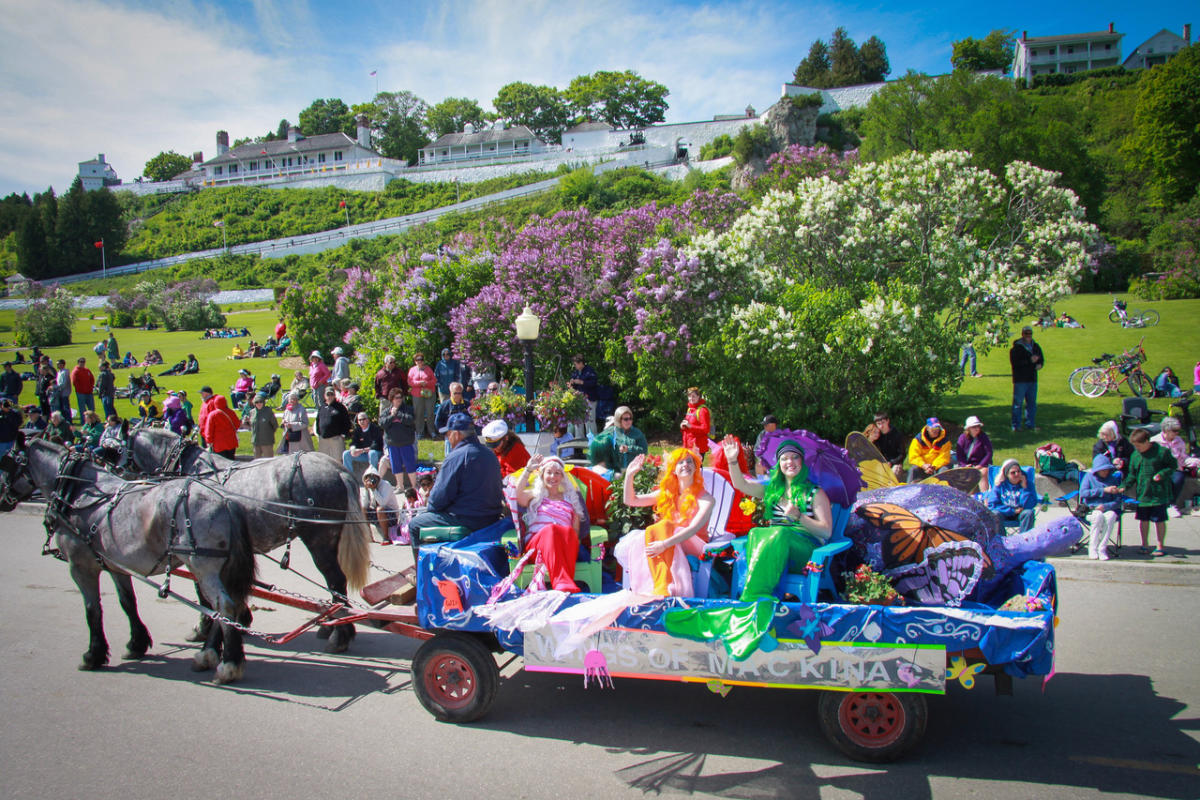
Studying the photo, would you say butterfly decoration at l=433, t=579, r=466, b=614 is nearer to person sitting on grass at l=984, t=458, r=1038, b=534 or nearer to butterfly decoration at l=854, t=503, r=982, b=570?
butterfly decoration at l=854, t=503, r=982, b=570

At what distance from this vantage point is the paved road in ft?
14.7

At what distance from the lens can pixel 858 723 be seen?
183 inches

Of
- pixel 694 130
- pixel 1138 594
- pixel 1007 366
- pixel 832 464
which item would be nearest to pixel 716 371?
pixel 1138 594

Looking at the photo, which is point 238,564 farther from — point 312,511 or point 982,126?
point 982,126

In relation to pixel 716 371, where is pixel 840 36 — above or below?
above

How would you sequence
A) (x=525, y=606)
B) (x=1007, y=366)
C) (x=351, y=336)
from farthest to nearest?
(x=1007, y=366) < (x=351, y=336) < (x=525, y=606)

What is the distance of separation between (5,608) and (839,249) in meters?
15.5

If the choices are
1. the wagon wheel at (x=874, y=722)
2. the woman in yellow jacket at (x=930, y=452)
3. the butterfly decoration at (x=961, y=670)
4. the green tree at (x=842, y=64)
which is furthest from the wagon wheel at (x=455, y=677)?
the green tree at (x=842, y=64)

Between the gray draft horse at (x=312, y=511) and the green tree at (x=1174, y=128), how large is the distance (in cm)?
4601

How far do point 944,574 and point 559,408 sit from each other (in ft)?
28.2

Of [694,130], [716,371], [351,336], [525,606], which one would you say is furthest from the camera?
[694,130]

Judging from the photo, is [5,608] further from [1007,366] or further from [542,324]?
[1007,366]

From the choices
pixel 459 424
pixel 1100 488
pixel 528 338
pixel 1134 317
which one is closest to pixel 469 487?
pixel 459 424

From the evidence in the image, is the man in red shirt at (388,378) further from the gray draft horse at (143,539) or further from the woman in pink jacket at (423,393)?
the gray draft horse at (143,539)
